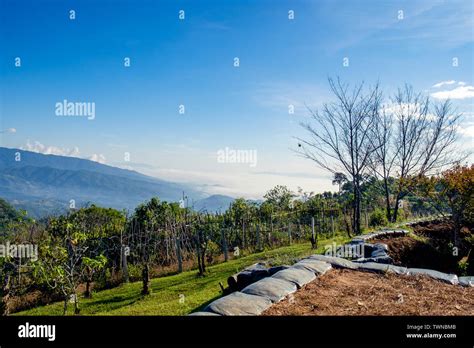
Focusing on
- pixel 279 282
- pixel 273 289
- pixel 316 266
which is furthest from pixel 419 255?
pixel 273 289

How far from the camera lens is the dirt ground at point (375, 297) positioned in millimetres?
3236

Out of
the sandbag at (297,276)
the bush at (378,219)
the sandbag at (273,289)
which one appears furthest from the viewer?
the bush at (378,219)

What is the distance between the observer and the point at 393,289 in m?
3.92

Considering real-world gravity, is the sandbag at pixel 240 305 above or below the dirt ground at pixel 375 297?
above

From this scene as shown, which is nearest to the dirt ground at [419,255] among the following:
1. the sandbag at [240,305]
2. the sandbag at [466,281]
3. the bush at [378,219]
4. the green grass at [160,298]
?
the green grass at [160,298]

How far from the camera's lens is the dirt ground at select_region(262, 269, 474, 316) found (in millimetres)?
3236

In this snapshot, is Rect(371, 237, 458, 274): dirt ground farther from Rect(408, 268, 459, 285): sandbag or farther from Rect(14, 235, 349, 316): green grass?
Rect(408, 268, 459, 285): sandbag

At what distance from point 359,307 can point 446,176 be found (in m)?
7.09

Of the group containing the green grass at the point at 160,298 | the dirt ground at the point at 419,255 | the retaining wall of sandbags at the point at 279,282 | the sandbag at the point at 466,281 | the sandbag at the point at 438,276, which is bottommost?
the green grass at the point at 160,298

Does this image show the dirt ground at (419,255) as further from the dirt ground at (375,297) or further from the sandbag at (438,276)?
the dirt ground at (375,297)

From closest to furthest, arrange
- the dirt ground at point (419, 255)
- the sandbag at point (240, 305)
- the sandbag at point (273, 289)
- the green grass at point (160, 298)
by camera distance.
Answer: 1. the sandbag at point (240, 305)
2. the sandbag at point (273, 289)
3. the green grass at point (160, 298)
4. the dirt ground at point (419, 255)

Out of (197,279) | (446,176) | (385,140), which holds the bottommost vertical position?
(197,279)
